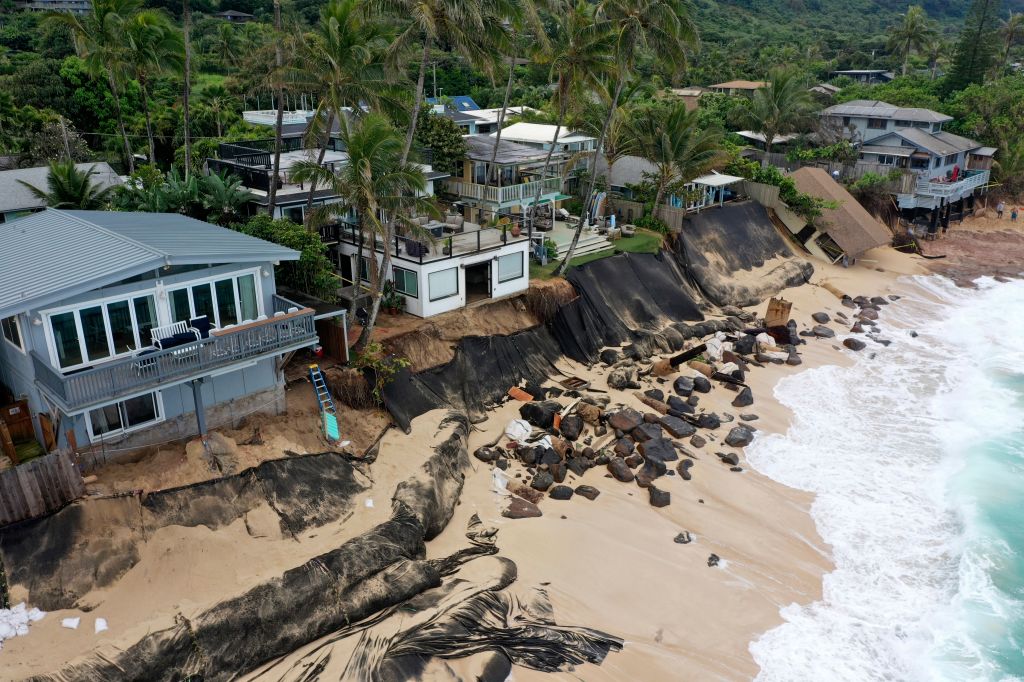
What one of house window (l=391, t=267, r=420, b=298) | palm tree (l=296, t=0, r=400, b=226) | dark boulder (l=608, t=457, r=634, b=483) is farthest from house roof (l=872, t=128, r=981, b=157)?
palm tree (l=296, t=0, r=400, b=226)

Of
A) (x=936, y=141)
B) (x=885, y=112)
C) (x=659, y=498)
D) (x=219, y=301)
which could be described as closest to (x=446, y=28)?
(x=219, y=301)

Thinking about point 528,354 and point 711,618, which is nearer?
point 711,618

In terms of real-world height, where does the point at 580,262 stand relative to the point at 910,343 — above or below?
above

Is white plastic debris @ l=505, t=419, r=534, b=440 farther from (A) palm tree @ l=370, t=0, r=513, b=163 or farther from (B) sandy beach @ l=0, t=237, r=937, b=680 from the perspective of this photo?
(A) palm tree @ l=370, t=0, r=513, b=163

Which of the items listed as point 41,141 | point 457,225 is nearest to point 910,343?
point 457,225

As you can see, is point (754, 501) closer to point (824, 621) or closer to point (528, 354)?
point (824, 621)

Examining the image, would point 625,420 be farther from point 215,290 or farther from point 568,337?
point 215,290

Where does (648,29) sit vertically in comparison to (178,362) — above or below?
above
